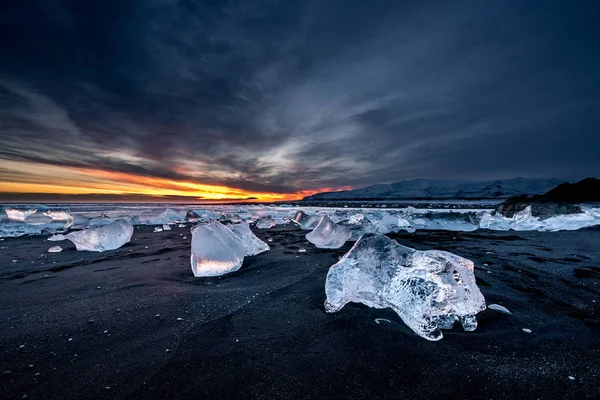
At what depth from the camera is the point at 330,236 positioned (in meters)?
4.60

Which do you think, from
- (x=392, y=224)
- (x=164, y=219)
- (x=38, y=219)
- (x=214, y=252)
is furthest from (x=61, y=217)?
(x=392, y=224)

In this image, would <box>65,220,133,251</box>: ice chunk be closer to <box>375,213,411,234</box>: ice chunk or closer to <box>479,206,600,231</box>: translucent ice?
<box>375,213,411,234</box>: ice chunk

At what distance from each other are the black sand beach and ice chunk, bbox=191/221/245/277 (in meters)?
0.22

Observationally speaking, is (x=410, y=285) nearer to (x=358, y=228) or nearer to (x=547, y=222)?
(x=358, y=228)

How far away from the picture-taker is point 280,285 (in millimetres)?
2574

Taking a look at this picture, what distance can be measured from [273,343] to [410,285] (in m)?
1.04

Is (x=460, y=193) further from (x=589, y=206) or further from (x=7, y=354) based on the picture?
(x=7, y=354)

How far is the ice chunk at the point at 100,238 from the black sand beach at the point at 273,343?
1.64 m

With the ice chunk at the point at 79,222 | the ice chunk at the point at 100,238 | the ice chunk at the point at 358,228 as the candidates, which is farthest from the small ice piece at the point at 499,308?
the ice chunk at the point at 79,222

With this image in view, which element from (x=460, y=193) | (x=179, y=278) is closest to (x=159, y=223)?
(x=179, y=278)

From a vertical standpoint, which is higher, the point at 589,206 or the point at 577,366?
the point at 589,206

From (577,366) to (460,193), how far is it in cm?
5866

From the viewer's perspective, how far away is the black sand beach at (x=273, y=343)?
114 cm

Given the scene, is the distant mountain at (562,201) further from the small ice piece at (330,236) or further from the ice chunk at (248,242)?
the ice chunk at (248,242)
